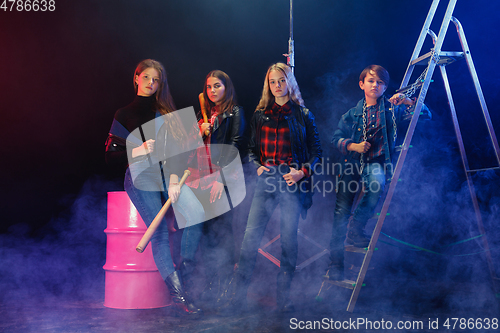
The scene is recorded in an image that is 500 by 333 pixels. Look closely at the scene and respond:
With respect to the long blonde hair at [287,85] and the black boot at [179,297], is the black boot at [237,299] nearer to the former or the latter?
the black boot at [179,297]

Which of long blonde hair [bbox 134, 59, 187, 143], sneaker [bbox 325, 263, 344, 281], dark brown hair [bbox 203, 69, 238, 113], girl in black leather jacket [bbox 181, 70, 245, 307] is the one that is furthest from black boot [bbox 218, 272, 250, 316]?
dark brown hair [bbox 203, 69, 238, 113]

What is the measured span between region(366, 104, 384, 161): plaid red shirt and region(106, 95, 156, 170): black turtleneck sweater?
1.45 meters

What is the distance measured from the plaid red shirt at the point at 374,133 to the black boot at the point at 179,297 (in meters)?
1.46

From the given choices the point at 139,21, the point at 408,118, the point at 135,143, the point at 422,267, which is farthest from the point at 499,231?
the point at 139,21

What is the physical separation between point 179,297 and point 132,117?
1.17 metres

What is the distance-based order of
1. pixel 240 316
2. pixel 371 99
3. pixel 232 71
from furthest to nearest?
pixel 232 71
pixel 371 99
pixel 240 316

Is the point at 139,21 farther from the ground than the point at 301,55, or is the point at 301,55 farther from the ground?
the point at 139,21

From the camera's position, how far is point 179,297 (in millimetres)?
2049

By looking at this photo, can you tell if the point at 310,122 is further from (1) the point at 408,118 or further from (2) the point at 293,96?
(1) the point at 408,118

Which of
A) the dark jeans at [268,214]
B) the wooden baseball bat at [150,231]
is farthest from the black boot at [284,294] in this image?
the wooden baseball bat at [150,231]

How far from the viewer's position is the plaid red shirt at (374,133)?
7.74ft

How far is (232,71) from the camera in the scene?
339 centimetres

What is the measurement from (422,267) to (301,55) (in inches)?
89.4

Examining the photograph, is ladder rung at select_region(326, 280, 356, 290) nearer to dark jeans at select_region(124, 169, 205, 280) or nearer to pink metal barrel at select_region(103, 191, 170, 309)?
dark jeans at select_region(124, 169, 205, 280)
